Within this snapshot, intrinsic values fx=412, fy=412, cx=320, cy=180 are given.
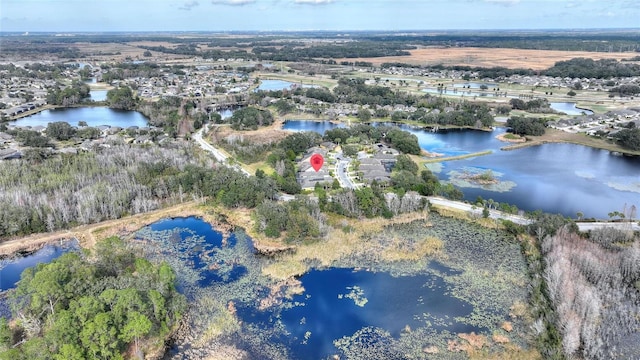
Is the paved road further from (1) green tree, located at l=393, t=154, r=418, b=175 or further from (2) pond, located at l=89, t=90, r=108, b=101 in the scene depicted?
(2) pond, located at l=89, t=90, r=108, b=101

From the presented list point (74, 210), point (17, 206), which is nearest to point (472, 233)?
point (74, 210)

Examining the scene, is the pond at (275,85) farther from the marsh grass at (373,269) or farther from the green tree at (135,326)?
the green tree at (135,326)

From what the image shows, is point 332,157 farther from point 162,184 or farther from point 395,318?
point 395,318

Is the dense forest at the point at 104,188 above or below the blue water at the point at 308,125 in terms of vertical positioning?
below

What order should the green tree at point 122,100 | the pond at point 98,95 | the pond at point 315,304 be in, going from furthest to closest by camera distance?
the pond at point 98,95 < the green tree at point 122,100 < the pond at point 315,304

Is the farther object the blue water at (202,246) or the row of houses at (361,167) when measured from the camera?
the row of houses at (361,167)

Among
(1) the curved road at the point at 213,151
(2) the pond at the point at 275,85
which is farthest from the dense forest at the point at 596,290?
(2) the pond at the point at 275,85

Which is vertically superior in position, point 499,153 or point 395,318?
point 499,153
